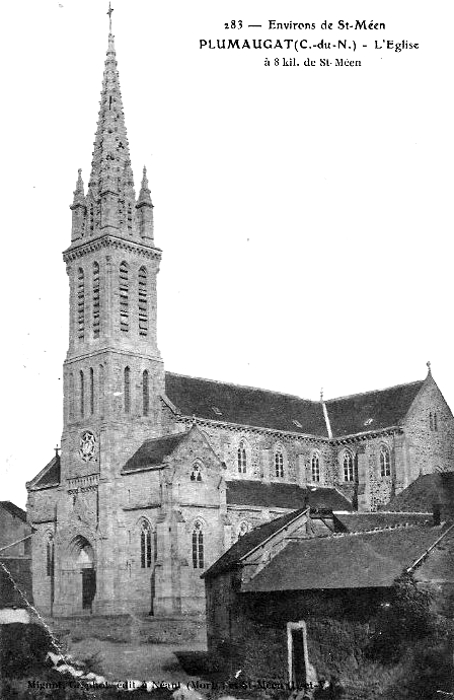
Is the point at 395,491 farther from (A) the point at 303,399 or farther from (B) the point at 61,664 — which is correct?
(B) the point at 61,664

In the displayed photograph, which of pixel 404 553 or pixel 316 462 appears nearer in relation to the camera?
pixel 404 553

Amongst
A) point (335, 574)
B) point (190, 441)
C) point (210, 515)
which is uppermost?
point (190, 441)

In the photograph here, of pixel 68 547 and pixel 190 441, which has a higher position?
pixel 190 441

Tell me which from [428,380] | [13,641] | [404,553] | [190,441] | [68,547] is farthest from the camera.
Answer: [428,380]

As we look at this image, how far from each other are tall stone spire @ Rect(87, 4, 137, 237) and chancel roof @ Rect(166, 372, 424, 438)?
10716mm

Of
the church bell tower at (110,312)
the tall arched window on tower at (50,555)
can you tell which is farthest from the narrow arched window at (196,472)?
the tall arched window on tower at (50,555)

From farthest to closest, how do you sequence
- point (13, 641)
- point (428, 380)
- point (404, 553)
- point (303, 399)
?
point (303, 399)
point (428, 380)
point (13, 641)
point (404, 553)

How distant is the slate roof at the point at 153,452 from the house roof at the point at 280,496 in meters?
5.29

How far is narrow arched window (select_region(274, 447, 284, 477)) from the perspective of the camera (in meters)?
69.0

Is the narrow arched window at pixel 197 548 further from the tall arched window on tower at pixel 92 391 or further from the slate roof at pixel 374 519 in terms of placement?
the slate roof at pixel 374 519

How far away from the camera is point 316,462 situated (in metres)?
71.8

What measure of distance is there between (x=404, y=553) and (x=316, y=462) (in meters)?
41.0

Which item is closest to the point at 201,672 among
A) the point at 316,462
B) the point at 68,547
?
the point at 68,547

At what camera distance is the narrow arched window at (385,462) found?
223 ft
